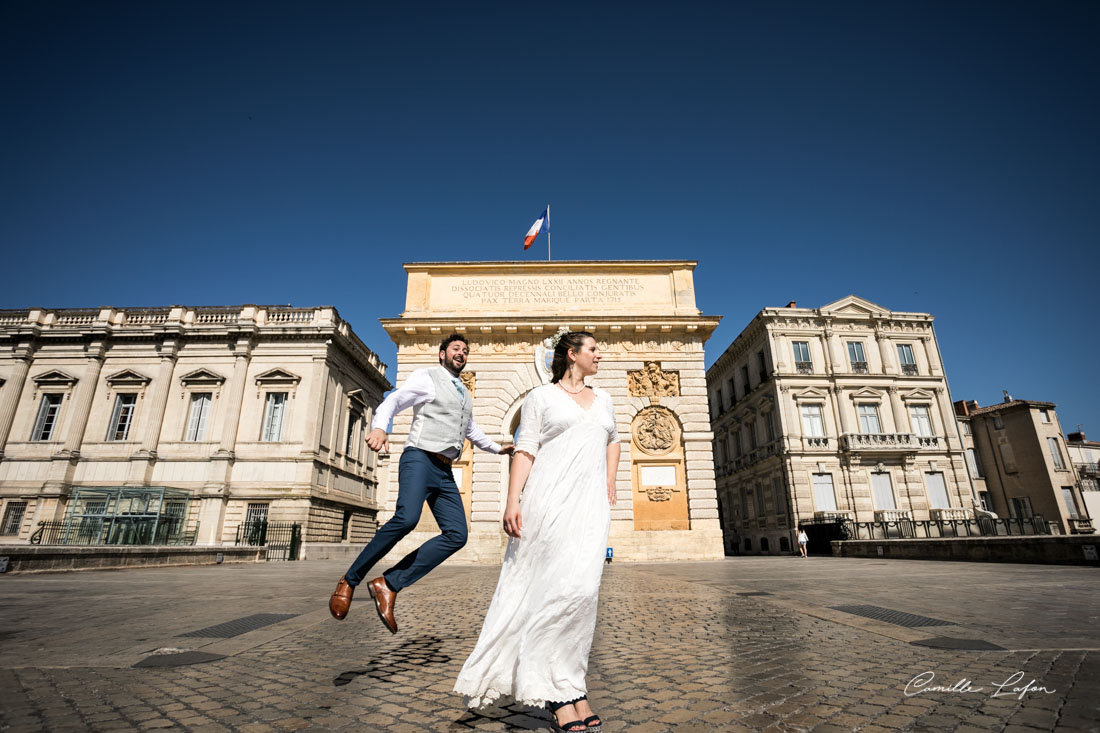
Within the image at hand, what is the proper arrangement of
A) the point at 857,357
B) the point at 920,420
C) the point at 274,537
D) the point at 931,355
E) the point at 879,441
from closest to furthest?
1. the point at 274,537
2. the point at 879,441
3. the point at 920,420
4. the point at 857,357
5. the point at 931,355

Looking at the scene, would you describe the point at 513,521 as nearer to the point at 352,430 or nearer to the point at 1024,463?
the point at 352,430

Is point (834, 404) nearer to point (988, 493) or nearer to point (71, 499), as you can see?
point (988, 493)

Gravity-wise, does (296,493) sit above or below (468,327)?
below

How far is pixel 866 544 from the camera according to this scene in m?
17.2

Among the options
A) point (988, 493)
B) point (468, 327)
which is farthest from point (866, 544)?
point (988, 493)

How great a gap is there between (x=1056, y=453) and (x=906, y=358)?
1081cm

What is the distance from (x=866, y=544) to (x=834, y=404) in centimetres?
1140

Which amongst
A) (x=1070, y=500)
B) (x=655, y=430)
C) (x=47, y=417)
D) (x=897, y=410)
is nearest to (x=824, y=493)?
(x=897, y=410)

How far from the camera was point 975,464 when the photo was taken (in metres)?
32.0

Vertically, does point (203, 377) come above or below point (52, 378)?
below

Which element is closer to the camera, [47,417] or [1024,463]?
[47,417]

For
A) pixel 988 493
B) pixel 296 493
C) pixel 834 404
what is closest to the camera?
pixel 296 493

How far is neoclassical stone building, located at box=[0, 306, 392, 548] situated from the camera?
22531 mm


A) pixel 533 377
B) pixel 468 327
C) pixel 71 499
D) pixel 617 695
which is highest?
pixel 468 327
